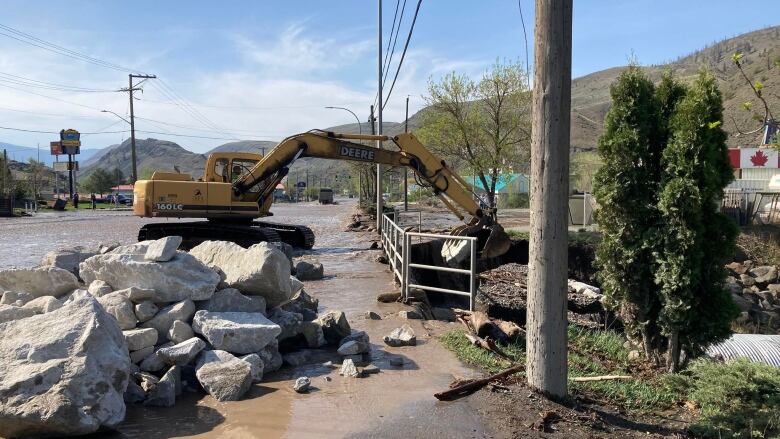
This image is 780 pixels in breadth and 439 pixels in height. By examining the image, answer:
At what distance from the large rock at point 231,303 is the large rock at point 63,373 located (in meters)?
1.51

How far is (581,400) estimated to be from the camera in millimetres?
5527

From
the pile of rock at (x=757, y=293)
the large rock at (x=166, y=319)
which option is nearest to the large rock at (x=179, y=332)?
the large rock at (x=166, y=319)

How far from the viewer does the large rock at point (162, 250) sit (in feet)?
23.2

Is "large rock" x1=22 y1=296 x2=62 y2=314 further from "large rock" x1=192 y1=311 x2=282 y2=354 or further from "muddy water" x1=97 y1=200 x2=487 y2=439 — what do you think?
"muddy water" x1=97 y1=200 x2=487 y2=439

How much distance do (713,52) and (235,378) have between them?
208 m

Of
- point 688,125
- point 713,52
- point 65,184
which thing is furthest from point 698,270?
point 713,52

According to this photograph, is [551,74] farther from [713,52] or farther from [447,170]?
[713,52]

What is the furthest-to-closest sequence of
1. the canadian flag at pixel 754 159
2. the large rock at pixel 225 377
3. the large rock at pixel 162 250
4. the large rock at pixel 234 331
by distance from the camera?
the canadian flag at pixel 754 159
the large rock at pixel 162 250
the large rock at pixel 234 331
the large rock at pixel 225 377

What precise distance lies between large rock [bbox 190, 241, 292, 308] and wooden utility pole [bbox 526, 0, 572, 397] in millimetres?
3457

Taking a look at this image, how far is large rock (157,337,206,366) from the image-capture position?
6.08m

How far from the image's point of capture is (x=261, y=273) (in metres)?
7.42

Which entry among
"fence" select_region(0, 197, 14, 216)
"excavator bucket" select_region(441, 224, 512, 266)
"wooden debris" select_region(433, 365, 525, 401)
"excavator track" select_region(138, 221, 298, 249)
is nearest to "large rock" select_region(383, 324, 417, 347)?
"wooden debris" select_region(433, 365, 525, 401)

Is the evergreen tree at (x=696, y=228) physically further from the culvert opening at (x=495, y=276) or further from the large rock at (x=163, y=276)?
the large rock at (x=163, y=276)

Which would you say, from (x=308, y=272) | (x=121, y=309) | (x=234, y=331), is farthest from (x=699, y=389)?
(x=308, y=272)
